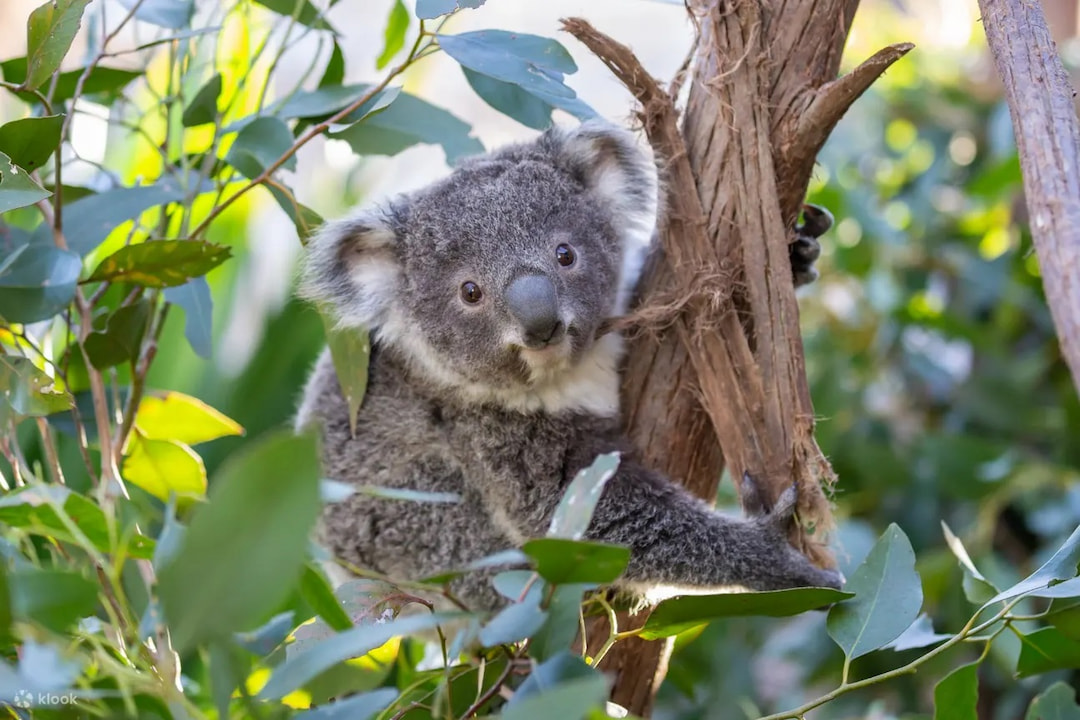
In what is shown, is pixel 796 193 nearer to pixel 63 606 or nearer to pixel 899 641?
pixel 899 641

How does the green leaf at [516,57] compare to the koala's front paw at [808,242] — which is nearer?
the green leaf at [516,57]

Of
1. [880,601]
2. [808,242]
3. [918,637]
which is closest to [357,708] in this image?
[880,601]

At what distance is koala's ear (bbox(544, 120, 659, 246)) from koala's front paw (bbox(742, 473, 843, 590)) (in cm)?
72

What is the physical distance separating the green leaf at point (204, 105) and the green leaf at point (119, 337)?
0.36m

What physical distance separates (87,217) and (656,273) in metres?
1.11

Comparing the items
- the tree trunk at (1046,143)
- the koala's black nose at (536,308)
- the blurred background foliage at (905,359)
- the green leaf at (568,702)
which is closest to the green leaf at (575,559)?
the green leaf at (568,702)

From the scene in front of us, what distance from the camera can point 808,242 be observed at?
2283 mm

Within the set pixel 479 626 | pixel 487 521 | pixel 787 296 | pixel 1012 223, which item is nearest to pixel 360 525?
pixel 487 521

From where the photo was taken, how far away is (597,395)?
230 centimetres

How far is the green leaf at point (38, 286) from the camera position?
1.66 m

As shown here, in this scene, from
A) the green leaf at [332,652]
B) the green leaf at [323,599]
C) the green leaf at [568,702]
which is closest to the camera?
the green leaf at [568,702]

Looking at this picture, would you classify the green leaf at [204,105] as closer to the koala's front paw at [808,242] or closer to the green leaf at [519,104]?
the green leaf at [519,104]

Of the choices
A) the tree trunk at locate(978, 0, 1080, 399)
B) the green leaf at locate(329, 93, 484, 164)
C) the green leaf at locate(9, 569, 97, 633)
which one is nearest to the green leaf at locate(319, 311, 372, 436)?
the green leaf at locate(329, 93, 484, 164)

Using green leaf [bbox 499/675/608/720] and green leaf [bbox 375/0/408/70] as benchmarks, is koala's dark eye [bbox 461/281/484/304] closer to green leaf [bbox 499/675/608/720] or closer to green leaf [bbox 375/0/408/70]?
green leaf [bbox 375/0/408/70]
